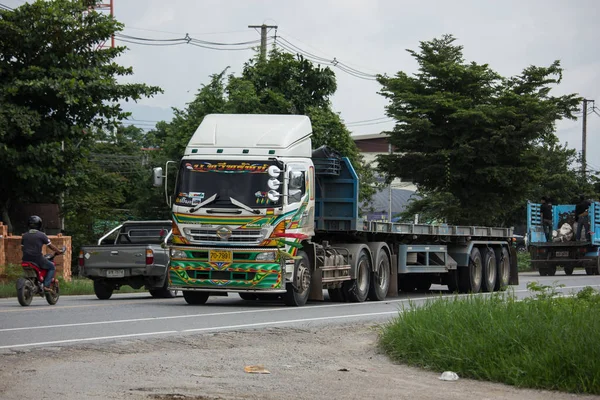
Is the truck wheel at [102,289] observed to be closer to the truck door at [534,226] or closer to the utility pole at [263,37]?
the truck door at [534,226]

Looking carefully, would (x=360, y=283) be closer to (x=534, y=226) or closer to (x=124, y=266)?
(x=124, y=266)

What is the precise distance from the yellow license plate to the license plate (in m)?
3.86

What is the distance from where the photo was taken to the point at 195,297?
1992cm

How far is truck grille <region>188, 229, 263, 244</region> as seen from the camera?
18125mm

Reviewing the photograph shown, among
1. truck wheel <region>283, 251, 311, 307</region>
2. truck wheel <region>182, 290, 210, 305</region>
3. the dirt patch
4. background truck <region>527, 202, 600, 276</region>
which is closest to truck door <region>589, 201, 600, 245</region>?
background truck <region>527, 202, 600, 276</region>

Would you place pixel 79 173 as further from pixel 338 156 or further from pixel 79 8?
pixel 338 156

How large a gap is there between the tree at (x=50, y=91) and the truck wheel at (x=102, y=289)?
24.8ft

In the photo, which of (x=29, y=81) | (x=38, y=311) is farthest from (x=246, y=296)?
(x=29, y=81)

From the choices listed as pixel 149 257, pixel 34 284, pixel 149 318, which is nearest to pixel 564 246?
pixel 149 257

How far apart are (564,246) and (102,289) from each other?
70.0ft

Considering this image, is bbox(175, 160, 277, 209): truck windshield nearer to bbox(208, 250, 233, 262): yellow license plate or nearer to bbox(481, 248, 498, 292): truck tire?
bbox(208, 250, 233, 262): yellow license plate

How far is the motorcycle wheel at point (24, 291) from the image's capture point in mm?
18391

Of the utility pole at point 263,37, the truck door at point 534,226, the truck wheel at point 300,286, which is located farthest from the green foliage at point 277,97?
the truck wheel at point 300,286

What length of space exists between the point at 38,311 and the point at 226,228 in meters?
3.56
